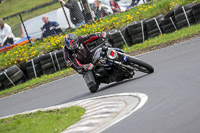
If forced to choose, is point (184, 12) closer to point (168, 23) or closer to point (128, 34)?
point (168, 23)

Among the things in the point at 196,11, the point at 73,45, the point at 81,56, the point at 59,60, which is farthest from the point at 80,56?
the point at 59,60

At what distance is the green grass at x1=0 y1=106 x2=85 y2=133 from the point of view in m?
7.91

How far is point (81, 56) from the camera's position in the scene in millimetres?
11320

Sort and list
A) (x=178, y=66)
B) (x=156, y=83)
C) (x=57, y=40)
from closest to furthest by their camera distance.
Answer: (x=156, y=83) → (x=178, y=66) → (x=57, y=40)

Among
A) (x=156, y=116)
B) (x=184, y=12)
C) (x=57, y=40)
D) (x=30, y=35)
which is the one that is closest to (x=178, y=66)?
(x=156, y=116)

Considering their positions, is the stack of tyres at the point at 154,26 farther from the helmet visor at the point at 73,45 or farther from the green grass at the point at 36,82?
the helmet visor at the point at 73,45

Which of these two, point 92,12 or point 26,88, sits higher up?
point 92,12

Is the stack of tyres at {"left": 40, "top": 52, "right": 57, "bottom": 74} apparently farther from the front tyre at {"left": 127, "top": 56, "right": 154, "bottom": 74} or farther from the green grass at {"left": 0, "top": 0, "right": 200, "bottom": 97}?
the front tyre at {"left": 127, "top": 56, "right": 154, "bottom": 74}

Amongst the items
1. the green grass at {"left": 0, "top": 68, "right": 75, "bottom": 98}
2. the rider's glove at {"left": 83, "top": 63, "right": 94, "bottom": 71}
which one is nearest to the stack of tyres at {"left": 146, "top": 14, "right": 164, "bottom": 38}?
the green grass at {"left": 0, "top": 68, "right": 75, "bottom": 98}

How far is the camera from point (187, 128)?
5234mm

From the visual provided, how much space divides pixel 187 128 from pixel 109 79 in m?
5.78

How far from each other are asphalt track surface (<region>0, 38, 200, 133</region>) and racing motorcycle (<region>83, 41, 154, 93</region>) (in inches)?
13.3

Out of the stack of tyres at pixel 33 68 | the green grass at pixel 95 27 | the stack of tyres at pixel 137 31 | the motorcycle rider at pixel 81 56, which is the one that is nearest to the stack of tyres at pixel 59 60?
the stack of tyres at pixel 33 68

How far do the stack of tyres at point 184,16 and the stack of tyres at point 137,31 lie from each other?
150 centimetres
